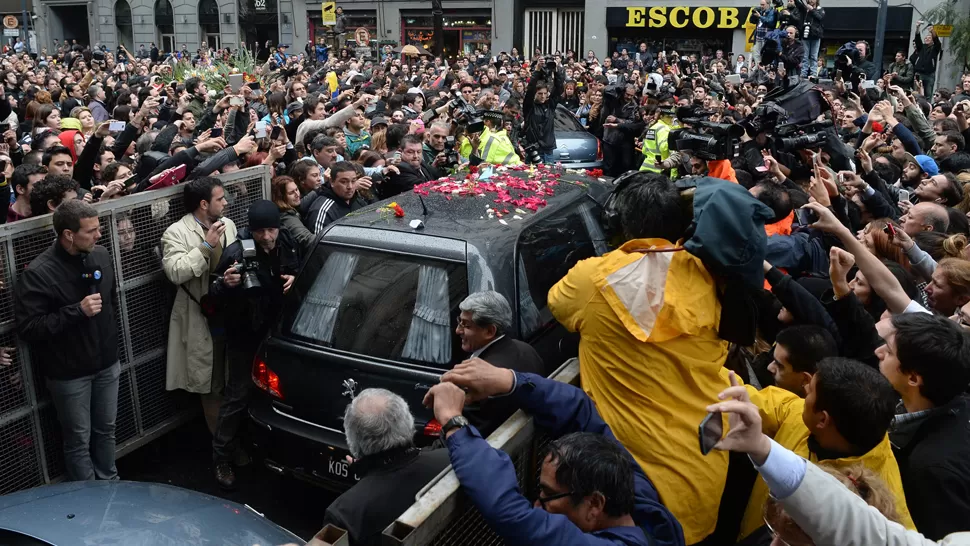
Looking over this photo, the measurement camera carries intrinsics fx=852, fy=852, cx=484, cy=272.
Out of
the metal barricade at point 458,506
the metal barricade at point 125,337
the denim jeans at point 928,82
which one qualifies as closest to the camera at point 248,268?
the metal barricade at point 125,337

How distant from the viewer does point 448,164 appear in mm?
8875

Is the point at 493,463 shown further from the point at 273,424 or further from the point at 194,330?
the point at 194,330

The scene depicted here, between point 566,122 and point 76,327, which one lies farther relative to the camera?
point 566,122

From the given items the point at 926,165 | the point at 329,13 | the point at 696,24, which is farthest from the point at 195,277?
the point at 696,24

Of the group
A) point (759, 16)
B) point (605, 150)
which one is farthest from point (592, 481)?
point (759, 16)

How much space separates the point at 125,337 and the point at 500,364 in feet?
8.92

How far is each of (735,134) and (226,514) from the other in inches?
145

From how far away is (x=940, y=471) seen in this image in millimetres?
2818

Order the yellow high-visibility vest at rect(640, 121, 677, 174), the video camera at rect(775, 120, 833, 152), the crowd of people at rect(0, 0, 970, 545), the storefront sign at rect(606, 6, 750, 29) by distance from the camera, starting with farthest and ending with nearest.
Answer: the storefront sign at rect(606, 6, 750, 29) < the yellow high-visibility vest at rect(640, 121, 677, 174) < the video camera at rect(775, 120, 833, 152) < the crowd of people at rect(0, 0, 970, 545)

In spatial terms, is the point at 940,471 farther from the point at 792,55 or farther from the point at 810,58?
the point at 810,58

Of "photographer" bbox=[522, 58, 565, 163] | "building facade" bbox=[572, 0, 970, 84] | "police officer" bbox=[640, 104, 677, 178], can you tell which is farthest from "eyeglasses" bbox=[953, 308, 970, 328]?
"building facade" bbox=[572, 0, 970, 84]

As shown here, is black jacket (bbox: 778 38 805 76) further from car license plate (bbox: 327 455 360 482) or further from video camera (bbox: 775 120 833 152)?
car license plate (bbox: 327 455 360 482)

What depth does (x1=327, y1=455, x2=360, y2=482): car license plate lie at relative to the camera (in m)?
4.55

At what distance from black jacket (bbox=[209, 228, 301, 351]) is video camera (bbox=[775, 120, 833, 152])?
3.37 metres
